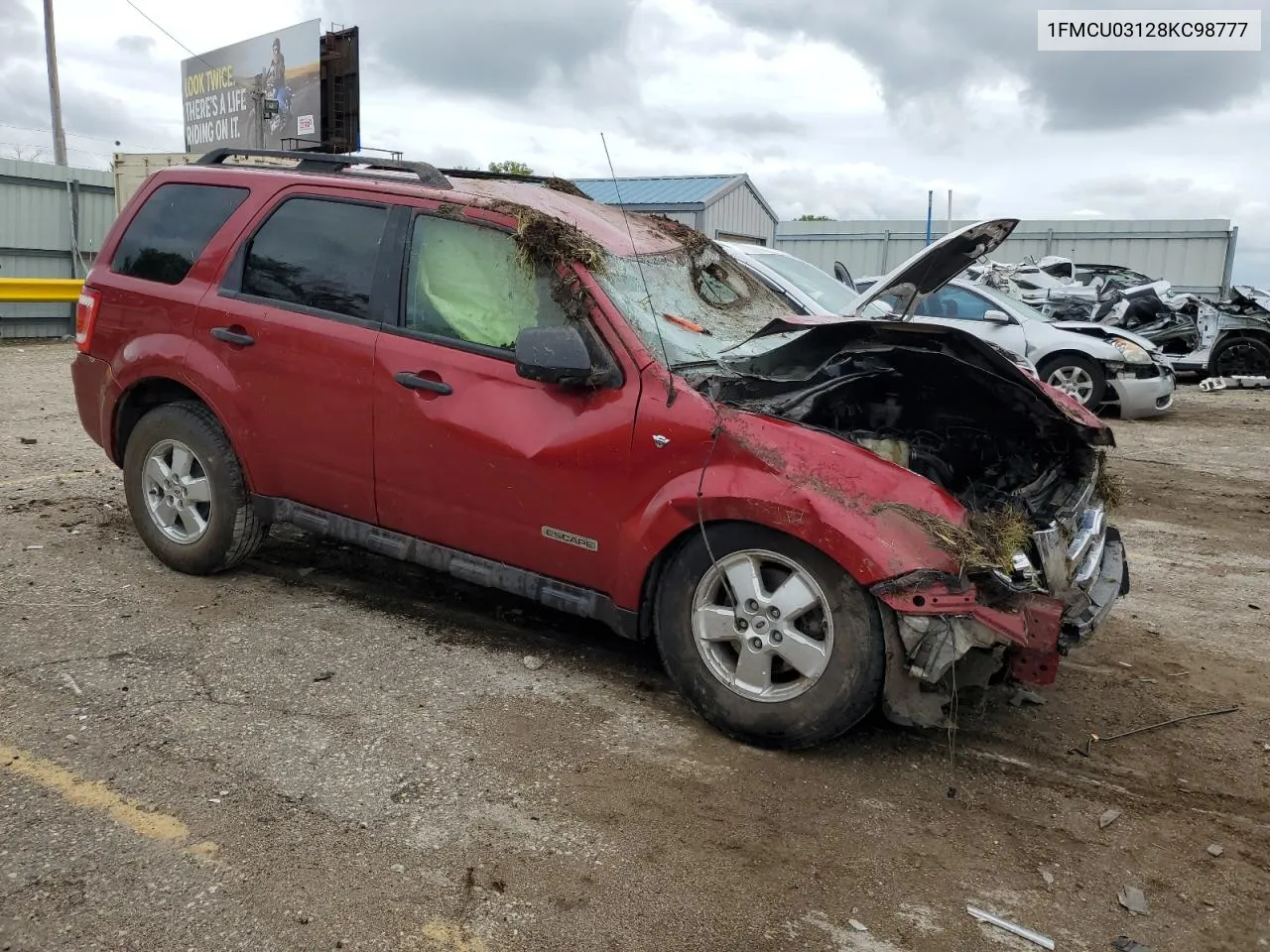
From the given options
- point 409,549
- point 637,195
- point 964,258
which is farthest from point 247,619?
point 637,195

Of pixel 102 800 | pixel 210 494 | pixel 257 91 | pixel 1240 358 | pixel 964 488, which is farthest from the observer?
pixel 257 91

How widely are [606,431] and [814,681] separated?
44.3 inches

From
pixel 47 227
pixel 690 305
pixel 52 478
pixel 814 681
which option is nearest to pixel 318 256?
pixel 690 305

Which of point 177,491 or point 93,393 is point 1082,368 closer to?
point 177,491

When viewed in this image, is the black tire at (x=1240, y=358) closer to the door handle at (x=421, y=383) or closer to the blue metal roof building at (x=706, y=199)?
the blue metal roof building at (x=706, y=199)

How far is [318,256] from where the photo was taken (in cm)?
441

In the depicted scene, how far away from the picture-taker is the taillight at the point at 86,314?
4988 millimetres

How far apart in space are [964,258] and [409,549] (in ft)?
8.81

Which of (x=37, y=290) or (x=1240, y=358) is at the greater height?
(x=37, y=290)

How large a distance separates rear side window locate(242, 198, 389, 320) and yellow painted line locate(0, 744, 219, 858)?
2.02m

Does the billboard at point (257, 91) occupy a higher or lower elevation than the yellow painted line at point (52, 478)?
higher

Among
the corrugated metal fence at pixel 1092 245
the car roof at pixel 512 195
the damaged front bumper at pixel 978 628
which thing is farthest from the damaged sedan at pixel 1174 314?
the damaged front bumper at pixel 978 628

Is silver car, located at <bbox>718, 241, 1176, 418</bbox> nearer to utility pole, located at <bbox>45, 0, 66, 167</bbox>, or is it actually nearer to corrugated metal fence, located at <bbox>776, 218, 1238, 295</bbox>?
corrugated metal fence, located at <bbox>776, 218, 1238, 295</bbox>

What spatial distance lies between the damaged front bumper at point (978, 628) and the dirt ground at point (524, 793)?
10.7 inches
